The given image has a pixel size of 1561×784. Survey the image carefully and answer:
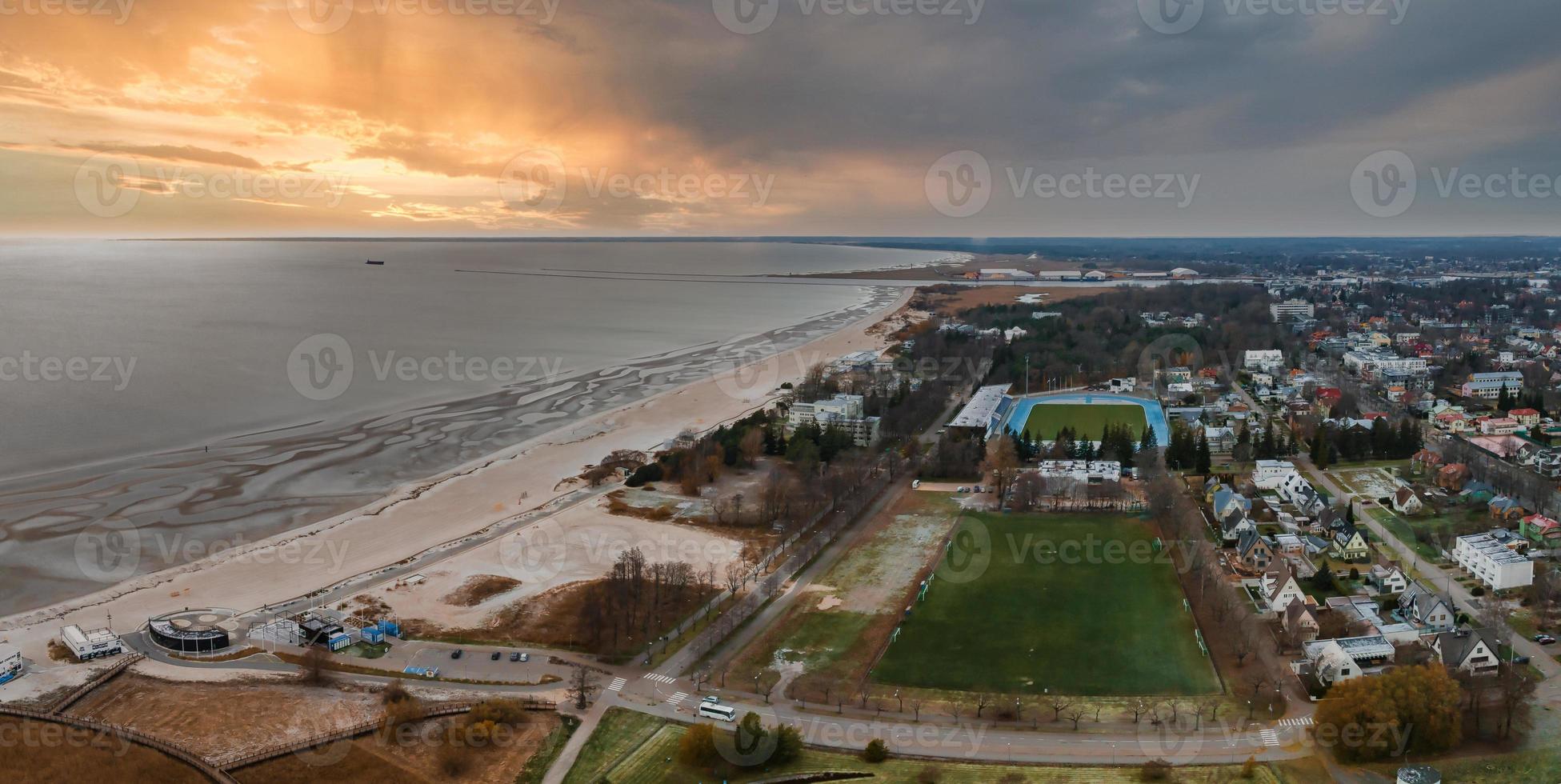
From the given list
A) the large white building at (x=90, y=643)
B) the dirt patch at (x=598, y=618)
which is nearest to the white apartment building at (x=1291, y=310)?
the dirt patch at (x=598, y=618)

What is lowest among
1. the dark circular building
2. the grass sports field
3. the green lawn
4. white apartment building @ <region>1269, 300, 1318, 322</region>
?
the grass sports field

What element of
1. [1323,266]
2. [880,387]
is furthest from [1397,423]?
[1323,266]

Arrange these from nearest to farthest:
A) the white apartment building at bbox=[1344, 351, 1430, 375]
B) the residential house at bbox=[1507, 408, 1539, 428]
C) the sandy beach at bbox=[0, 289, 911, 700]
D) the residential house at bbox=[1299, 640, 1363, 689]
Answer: the residential house at bbox=[1299, 640, 1363, 689] < the sandy beach at bbox=[0, 289, 911, 700] < the residential house at bbox=[1507, 408, 1539, 428] < the white apartment building at bbox=[1344, 351, 1430, 375]

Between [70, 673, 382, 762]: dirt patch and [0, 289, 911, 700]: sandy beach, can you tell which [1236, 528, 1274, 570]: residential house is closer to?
[0, 289, 911, 700]: sandy beach

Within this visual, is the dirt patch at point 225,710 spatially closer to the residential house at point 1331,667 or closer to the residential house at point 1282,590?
the residential house at point 1331,667

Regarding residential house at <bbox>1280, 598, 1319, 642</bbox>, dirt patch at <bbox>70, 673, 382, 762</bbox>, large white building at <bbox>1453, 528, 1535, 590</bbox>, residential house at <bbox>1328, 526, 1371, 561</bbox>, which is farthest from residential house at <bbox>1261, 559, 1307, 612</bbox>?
dirt patch at <bbox>70, 673, 382, 762</bbox>
